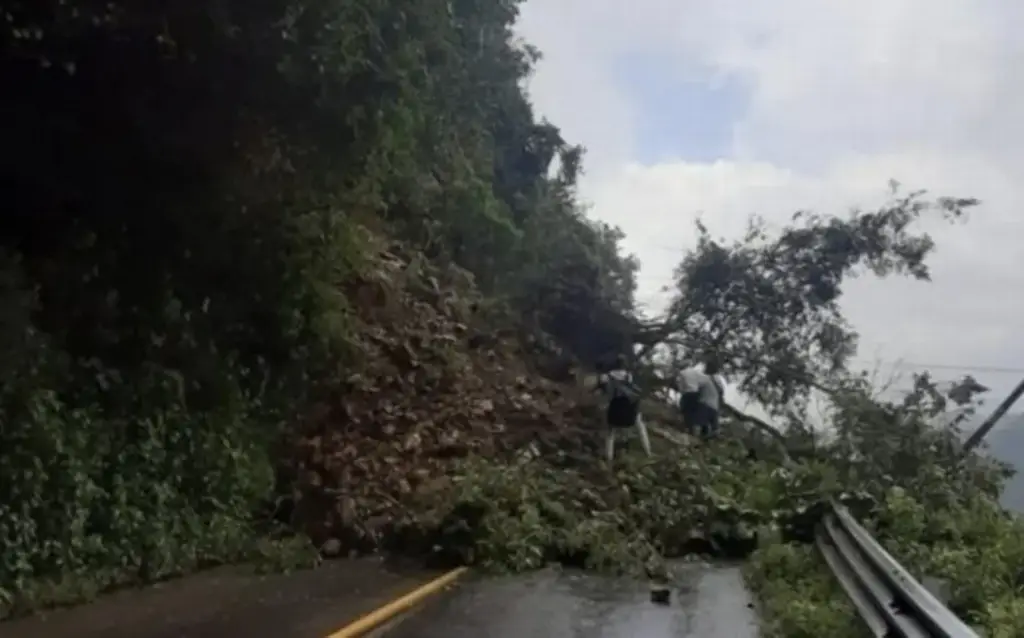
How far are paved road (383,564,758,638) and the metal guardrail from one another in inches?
39.0

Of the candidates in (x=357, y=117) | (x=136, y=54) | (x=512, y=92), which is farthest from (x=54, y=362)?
(x=512, y=92)

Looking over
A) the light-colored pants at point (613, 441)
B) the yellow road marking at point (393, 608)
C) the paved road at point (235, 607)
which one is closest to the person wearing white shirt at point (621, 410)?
the light-colored pants at point (613, 441)

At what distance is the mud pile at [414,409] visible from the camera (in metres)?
15.6

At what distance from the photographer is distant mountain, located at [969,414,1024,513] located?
1939cm

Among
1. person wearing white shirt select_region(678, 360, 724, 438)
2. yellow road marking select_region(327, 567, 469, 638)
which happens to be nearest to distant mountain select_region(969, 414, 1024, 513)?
person wearing white shirt select_region(678, 360, 724, 438)

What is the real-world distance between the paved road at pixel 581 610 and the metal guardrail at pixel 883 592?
39.0 inches

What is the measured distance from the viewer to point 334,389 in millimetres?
17328

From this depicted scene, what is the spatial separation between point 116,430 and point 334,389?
5.56 m

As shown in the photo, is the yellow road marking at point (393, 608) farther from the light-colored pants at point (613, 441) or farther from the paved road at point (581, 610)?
the light-colored pants at point (613, 441)

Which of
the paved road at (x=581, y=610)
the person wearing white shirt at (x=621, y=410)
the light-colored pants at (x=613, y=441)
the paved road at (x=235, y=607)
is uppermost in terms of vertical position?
the person wearing white shirt at (x=621, y=410)

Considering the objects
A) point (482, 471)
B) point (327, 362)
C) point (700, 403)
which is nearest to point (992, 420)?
point (700, 403)

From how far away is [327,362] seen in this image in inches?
669

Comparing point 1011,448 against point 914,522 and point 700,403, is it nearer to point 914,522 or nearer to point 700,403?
point 700,403

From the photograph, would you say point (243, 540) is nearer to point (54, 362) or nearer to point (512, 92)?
point (54, 362)
